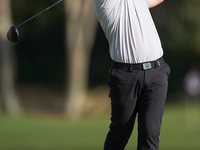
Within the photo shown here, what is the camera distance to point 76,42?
89.1 ft

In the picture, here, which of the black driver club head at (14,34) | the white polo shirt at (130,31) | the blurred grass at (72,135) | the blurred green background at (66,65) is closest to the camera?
the white polo shirt at (130,31)

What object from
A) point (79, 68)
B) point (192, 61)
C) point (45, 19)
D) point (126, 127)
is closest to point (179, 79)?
point (192, 61)

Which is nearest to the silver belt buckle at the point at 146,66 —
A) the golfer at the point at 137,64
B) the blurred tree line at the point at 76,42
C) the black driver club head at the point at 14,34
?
the golfer at the point at 137,64

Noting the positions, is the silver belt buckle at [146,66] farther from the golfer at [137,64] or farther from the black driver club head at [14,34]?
the black driver club head at [14,34]

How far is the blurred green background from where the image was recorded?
2477 centimetres

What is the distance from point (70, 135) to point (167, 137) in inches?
131

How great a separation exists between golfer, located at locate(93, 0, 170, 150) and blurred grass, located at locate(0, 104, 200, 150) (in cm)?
865

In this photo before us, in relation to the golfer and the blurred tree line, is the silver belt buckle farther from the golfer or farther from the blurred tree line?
the blurred tree line

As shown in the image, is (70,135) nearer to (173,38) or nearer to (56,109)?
(56,109)

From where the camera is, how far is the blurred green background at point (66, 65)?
24.8 meters

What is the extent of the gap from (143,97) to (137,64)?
33 centimetres

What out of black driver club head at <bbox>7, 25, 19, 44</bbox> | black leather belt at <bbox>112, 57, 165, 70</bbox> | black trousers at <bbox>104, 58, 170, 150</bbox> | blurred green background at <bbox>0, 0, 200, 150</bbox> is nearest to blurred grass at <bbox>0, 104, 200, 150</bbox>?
blurred green background at <bbox>0, 0, 200, 150</bbox>

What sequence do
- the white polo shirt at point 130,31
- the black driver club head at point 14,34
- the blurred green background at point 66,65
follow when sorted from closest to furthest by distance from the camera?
the white polo shirt at point 130,31
the black driver club head at point 14,34
the blurred green background at point 66,65

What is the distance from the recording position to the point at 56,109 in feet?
97.7
